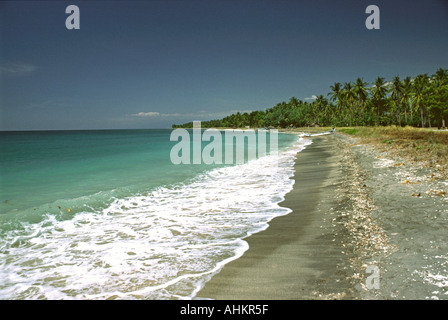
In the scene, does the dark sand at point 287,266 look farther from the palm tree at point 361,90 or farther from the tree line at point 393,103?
the palm tree at point 361,90

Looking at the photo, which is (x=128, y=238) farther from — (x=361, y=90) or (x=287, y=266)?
(x=361, y=90)

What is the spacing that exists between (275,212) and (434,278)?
4.50 m

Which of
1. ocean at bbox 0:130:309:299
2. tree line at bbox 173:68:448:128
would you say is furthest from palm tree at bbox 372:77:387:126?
ocean at bbox 0:130:309:299

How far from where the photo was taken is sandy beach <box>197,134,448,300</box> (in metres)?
3.44

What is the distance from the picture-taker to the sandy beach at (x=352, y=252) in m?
3.44

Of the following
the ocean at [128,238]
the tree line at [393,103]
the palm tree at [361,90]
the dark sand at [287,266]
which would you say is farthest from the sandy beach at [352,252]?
the palm tree at [361,90]

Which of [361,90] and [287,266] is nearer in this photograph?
[287,266]

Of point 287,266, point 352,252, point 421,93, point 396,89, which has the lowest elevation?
point 287,266

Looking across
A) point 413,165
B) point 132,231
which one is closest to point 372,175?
point 413,165

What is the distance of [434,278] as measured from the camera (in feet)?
11.1

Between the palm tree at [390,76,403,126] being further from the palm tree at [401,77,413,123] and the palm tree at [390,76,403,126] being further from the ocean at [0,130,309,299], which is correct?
the ocean at [0,130,309,299]

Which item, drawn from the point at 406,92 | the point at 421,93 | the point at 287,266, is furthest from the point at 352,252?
the point at 406,92

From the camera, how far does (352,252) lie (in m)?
4.37

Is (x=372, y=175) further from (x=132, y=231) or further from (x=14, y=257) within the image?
(x=14, y=257)
